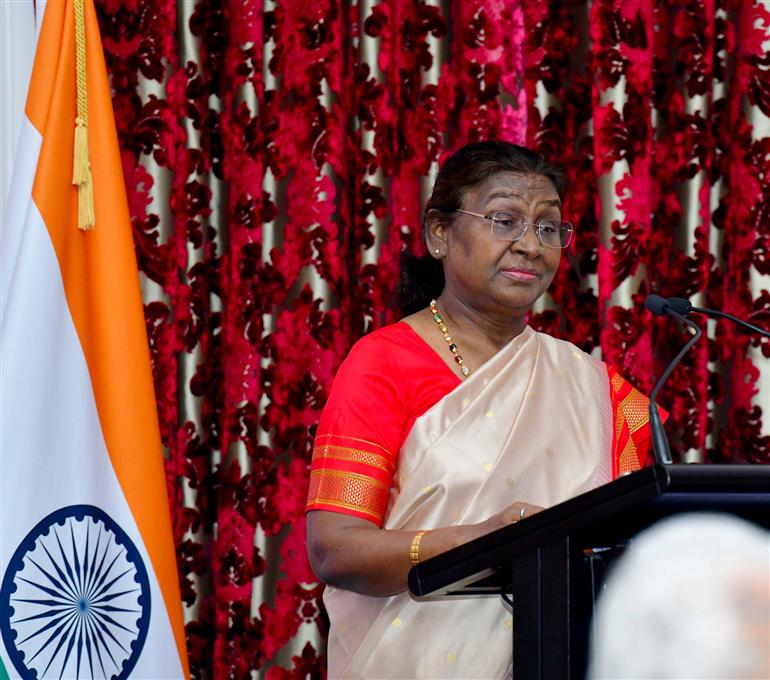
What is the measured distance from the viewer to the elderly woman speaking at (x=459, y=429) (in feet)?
5.60

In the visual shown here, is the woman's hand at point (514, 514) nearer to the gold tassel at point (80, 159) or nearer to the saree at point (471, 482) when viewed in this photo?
the saree at point (471, 482)

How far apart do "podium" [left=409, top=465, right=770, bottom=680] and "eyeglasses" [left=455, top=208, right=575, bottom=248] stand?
2.95ft

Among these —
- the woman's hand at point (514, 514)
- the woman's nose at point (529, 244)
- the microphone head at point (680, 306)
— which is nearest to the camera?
the woman's hand at point (514, 514)

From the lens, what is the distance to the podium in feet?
3.34

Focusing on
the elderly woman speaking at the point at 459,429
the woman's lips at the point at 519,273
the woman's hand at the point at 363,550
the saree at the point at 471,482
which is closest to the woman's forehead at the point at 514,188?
the elderly woman speaking at the point at 459,429

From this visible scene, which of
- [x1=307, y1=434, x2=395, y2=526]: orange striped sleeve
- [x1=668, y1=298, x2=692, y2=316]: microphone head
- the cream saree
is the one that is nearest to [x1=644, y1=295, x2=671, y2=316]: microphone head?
[x1=668, y1=298, x2=692, y2=316]: microphone head

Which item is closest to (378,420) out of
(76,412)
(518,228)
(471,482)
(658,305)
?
(471,482)

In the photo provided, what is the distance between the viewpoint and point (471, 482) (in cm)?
178

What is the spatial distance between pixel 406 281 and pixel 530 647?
1.18 meters

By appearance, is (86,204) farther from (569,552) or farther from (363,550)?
(569,552)

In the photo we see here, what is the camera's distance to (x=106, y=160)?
2256 mm

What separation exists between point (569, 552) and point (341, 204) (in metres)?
1.76

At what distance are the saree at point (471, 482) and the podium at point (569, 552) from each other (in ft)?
1.92

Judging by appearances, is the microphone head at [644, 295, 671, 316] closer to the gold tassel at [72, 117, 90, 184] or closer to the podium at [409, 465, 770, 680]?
the podium at [409, 465, 770, 680]
